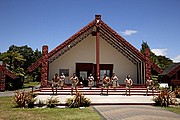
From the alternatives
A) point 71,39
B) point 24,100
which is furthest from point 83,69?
point 24,100

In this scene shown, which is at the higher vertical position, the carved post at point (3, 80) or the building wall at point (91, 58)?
the building wall at point (91, 58)

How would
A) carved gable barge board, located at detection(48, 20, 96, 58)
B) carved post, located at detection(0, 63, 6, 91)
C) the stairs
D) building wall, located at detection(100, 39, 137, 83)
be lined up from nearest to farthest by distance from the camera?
1. the stairs
2. carved gable barge board, located at detection(48, 20, 96, 58)
3. building wall, located at detection(100, 39, 137, 83)
4. carved post, located at detection(0, 63, 6, 91)

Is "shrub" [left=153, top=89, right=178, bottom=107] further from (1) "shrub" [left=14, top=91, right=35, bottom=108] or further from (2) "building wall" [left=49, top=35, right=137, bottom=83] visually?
(2) "building wall" [left=49, top=35, right=137, bottom=83]

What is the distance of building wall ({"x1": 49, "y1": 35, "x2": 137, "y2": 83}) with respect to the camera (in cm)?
2078

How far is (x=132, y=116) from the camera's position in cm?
817

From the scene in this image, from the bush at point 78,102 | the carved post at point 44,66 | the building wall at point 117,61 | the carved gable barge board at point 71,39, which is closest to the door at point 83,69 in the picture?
the building wall at point 117,61

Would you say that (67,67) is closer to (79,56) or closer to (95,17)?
(79,56)

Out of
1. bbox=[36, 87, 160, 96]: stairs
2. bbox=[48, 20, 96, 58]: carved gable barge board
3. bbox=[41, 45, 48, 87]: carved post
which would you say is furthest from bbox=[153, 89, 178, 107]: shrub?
bbox=[41, 45, 48, 87]: carved post

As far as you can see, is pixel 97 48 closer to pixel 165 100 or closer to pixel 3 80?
A: pixel 165 100

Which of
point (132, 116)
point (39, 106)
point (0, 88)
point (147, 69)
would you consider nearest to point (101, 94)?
point (147, 69)

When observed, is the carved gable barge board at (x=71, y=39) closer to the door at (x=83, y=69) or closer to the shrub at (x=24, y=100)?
the door at (x=83, y=69)

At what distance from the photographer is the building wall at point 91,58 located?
20.8 m

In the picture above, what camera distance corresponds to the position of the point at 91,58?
21.1 m

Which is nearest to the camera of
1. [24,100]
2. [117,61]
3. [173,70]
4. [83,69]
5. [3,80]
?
[24,100]
